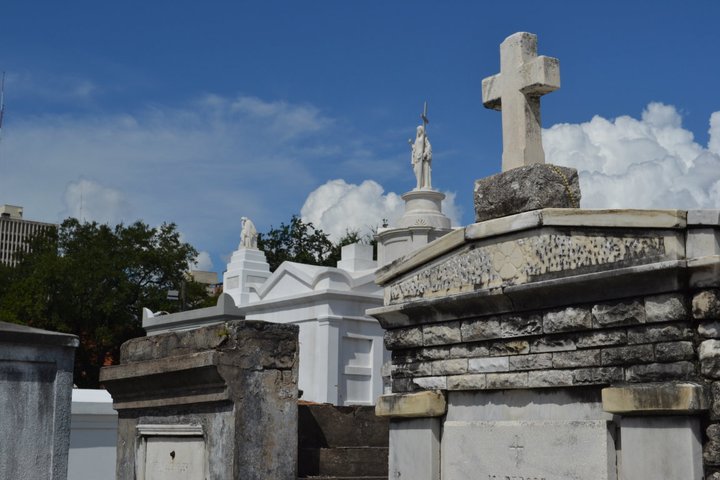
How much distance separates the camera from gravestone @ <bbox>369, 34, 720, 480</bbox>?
5.02 m

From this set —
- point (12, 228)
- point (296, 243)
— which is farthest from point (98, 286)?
point (12, 228)

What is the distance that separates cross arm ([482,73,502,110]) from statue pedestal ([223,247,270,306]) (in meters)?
13.5

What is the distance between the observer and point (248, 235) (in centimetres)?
2286

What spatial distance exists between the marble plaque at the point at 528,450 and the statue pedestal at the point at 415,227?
13747mm

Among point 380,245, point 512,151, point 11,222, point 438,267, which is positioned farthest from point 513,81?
point 11,222

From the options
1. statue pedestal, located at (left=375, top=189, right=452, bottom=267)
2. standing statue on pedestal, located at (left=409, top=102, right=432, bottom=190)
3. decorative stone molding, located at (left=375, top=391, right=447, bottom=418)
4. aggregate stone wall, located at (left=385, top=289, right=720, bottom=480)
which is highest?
standing statue on pedestal, located at (left=409, top=102, right=432, bottom=190)

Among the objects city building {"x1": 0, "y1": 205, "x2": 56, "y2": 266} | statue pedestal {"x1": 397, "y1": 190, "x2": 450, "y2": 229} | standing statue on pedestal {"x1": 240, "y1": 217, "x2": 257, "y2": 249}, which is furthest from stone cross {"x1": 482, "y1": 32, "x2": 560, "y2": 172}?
city building {"x1": 0, "y1": 205, "x2": 56, "y2": 266}

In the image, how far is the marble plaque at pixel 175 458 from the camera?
7.65 m

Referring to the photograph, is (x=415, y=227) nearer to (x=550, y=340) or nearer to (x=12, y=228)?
(x=550, y=340)

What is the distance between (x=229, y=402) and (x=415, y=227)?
44.2ft

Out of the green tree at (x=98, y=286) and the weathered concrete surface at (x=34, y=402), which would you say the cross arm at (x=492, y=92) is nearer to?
the weathered concrete surface at (x=34, y=402)

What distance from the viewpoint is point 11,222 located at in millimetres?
98375

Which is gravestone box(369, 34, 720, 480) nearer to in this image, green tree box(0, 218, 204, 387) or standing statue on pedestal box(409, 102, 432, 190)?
standing statue on pedestal box(409, 102, 432, 190)

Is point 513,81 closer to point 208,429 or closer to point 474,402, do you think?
point 474,402
